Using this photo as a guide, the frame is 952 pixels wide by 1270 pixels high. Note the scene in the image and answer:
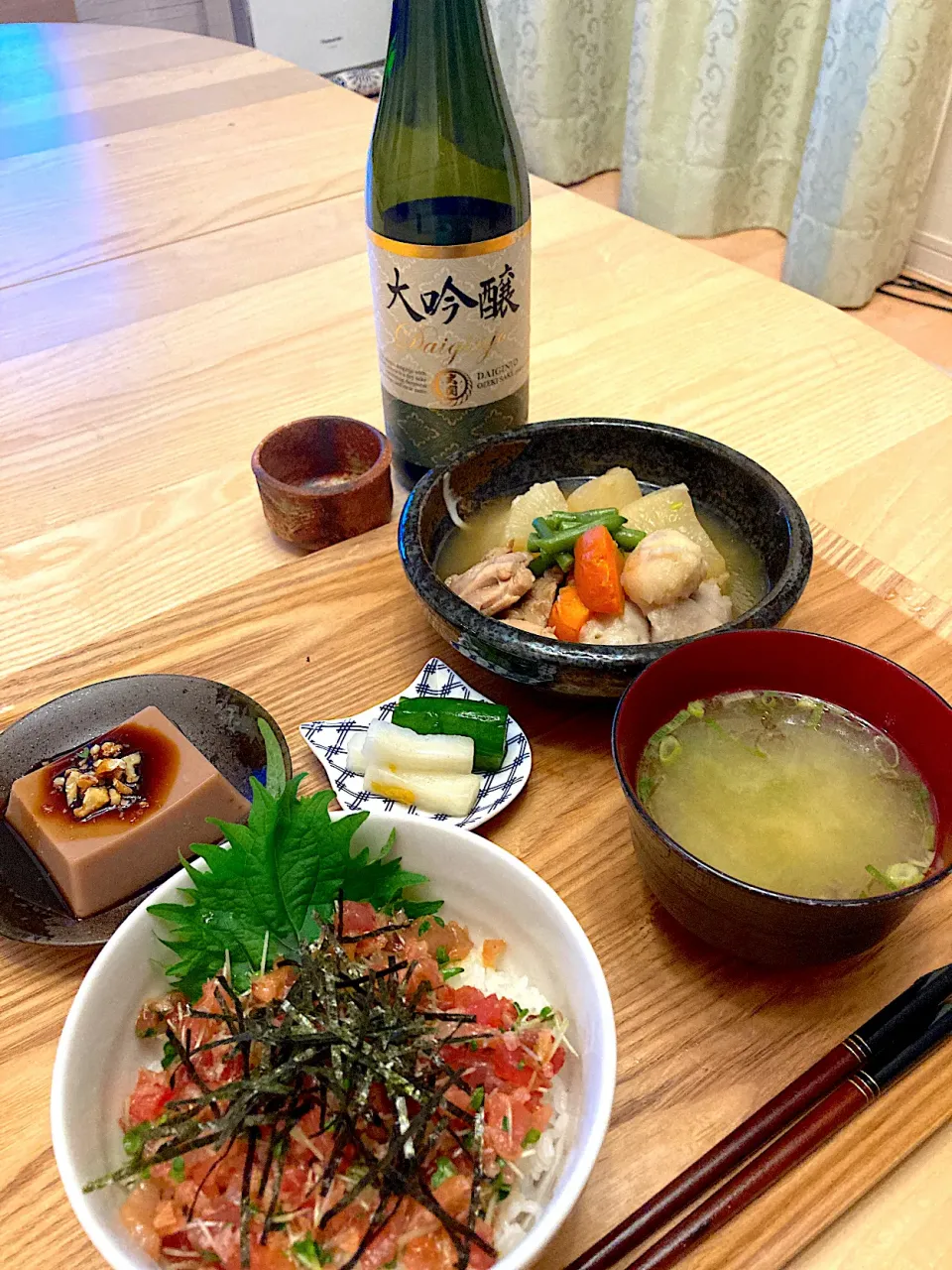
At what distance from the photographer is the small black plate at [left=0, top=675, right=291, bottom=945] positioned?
3.19ft

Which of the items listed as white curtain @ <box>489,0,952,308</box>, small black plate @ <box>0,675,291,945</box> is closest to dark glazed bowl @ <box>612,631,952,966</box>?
small black plate @ <box>0,675,291,945</box>

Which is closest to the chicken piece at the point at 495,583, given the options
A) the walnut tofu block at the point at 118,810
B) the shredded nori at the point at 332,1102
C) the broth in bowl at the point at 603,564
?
the broth in bowl at the point at 603,564

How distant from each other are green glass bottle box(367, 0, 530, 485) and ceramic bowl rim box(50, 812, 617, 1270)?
0.70 m

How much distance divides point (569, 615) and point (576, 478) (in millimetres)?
255

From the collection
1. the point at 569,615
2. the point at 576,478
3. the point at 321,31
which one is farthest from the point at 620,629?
the point at 321,31

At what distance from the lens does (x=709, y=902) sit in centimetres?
82

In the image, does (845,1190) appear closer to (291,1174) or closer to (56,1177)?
(291,1174)

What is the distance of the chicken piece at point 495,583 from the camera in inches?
45.6

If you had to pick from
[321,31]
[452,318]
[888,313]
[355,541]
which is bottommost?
[888,313]

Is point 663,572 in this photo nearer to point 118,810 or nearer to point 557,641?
point 557,641

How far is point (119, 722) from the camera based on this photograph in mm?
1106

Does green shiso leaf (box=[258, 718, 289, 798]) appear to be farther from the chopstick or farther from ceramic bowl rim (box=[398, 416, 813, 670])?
the chopstick

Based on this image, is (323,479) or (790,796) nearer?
(790,796)

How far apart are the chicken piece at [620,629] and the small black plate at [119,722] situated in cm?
37
